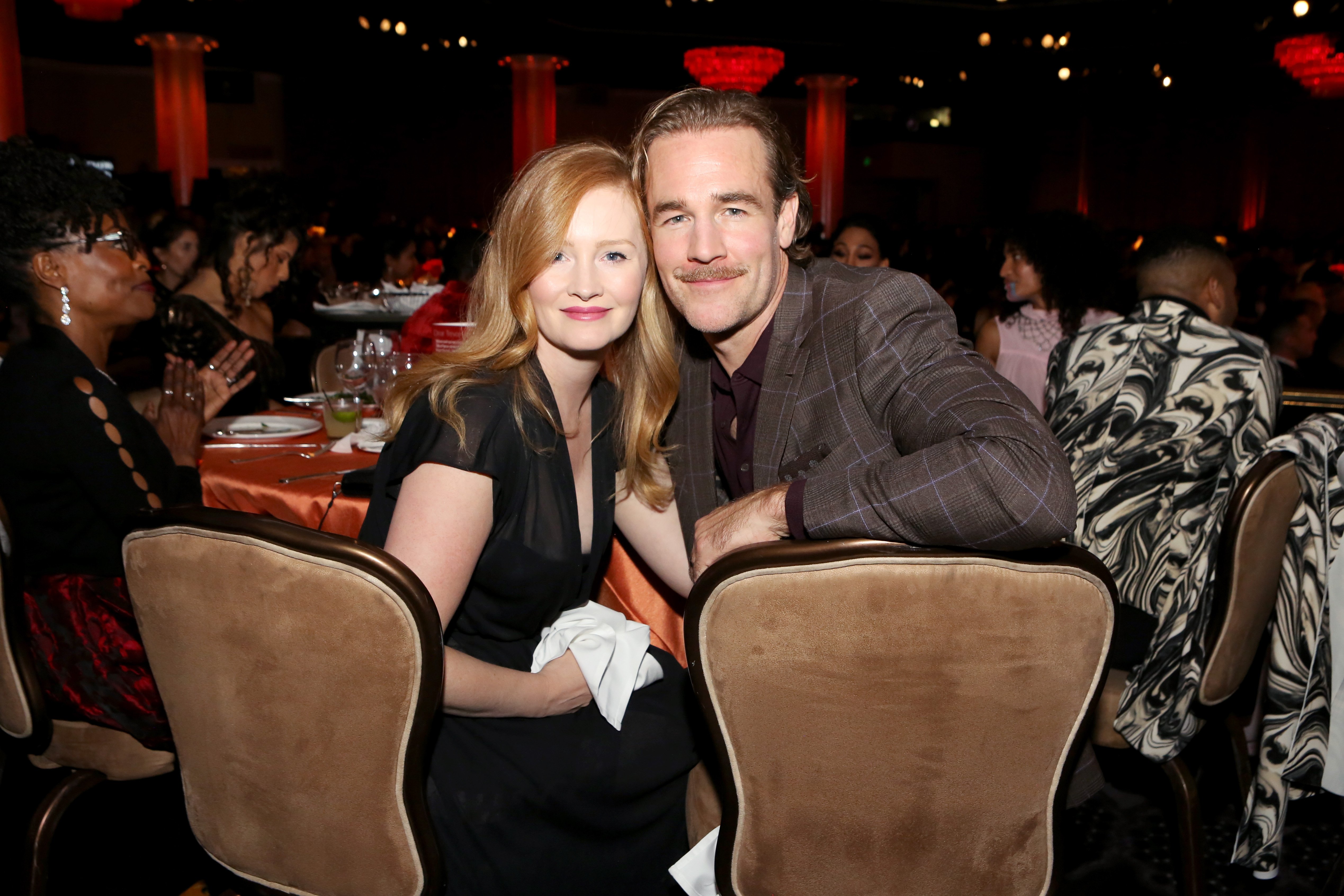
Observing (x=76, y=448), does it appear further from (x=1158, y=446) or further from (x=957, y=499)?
→ (x=1158, y=446)

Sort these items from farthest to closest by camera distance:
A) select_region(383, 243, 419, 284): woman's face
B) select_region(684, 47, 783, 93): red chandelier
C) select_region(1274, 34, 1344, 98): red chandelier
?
select_region(684, 47, 783, 93): red chandelier < select_region(1274, 34, 1344, 98): red chandelier < select_region(383, 243, 419, 284): woman's face

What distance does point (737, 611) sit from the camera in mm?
1204

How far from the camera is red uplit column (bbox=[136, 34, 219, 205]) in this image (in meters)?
13.4

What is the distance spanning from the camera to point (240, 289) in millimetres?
3980

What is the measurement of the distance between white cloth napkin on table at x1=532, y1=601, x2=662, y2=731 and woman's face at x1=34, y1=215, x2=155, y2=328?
4.76ft

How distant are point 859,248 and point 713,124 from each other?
346cm

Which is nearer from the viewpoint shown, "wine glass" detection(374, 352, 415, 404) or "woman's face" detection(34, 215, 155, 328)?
"woman's face" detection(34, 215, 155, 328)

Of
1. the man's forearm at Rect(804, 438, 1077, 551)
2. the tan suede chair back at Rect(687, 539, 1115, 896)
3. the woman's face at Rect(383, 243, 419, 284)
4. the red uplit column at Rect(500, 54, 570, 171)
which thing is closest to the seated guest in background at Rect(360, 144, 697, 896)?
the tan suede chair back at Rect(687, 539, 1115, 896)

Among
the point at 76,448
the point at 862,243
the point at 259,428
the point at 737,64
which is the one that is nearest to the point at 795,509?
the point at 76,448

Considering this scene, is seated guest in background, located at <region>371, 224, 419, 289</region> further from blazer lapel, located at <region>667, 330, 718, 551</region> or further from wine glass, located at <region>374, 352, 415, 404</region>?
blazer lapel, located at <region>667, 330, 718, 551</region>

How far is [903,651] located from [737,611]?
21 cm

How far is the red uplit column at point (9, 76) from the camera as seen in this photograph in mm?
8656

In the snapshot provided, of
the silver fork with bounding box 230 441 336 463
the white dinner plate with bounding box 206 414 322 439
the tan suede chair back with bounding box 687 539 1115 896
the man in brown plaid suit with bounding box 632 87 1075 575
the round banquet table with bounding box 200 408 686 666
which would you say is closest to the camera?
the tan suede chair back with bounding box 687 539 1115 896

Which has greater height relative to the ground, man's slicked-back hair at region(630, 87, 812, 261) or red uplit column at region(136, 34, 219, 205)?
red uplit column at region(136, 34, 219, 205)
